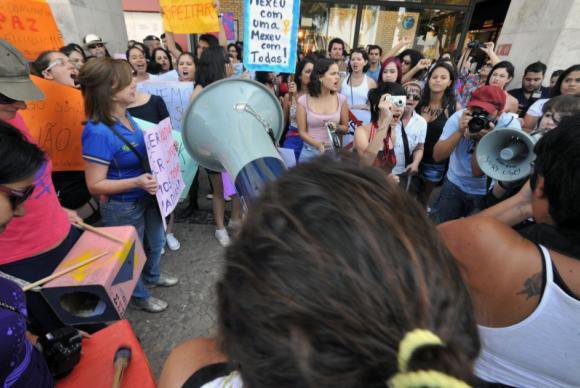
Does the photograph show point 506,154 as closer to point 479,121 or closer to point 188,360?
point 479,121

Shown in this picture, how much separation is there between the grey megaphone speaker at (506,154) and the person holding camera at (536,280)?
947 mm

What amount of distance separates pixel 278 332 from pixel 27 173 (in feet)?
4.27

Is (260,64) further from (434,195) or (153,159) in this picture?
(434,195)

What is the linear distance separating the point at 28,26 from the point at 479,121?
3700 millimetres

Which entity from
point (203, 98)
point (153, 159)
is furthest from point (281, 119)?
point (153, 159)

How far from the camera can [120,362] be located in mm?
1152

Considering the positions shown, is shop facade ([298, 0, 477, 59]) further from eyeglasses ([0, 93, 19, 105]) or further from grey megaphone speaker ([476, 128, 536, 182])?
eyeglasses ([0, 93, 19, 105])

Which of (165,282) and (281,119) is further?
(165,282)

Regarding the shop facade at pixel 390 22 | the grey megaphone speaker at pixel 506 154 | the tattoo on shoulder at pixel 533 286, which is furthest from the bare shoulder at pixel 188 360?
the shop facade at pixel 390 22

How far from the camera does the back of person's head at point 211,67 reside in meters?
3.02

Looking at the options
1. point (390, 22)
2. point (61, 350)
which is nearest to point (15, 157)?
point (61, 350)

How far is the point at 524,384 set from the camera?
954mm

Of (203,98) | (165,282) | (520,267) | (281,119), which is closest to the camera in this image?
(520,267)

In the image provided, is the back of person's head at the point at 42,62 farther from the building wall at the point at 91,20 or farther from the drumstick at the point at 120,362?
the building wall at the point at 91,20
